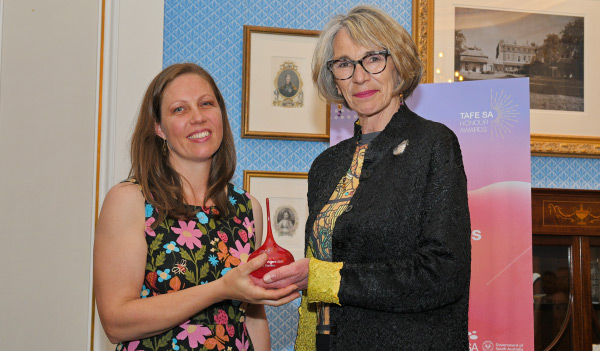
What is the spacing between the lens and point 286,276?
1.63m

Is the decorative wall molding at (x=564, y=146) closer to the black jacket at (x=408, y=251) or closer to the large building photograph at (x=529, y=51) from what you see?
the large building photograph at (x=529, y=51)

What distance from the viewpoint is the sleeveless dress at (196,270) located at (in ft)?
5.80

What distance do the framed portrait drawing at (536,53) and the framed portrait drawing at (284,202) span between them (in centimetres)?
92

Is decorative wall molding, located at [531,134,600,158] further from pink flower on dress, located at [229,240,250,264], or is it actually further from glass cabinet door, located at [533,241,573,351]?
pink flower on dress, located at [229,240,250,264]

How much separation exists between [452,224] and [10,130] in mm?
2346

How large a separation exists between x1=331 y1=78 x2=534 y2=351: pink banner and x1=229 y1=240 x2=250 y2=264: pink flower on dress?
0.87 metres

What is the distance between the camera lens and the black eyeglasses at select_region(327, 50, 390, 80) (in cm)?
188

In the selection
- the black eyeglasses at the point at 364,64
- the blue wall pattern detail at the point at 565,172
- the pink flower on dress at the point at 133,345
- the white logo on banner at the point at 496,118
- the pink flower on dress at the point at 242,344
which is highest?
the black eyeglasses at the point at 364,64

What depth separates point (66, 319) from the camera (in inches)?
118

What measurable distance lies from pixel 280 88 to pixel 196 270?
1547mm

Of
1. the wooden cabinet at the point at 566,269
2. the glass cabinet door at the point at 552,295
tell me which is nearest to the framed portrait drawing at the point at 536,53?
the wooden cabinet at the point at 566,269

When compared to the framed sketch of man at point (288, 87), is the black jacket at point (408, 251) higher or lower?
lower

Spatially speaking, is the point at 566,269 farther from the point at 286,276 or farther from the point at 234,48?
the point at 234,48

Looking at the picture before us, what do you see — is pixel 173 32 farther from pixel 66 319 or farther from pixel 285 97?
pixel 66 319
